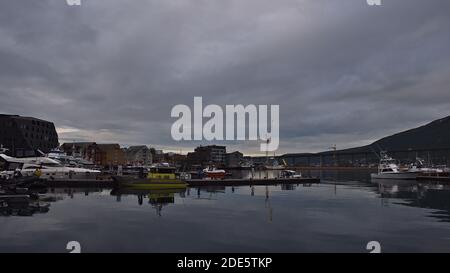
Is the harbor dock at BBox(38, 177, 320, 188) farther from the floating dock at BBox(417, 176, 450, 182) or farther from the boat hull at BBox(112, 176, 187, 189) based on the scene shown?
the floating dock at BBox(417, 176, 450, 182)

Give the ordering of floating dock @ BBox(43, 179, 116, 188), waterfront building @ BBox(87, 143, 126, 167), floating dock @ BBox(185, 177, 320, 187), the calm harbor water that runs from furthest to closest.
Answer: waterfront building @ BBox(87, 143, 126, 167), floating dock @ BBox(185, 177, 320, 187), floating dock @ BBox(43, 179, 116, 188), the calm harbor water

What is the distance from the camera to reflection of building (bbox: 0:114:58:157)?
11875 centimetres

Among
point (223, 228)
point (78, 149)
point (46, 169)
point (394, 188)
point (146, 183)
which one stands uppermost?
point (78, 149)

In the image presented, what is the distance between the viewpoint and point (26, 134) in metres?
131

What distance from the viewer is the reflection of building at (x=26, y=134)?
119 metres

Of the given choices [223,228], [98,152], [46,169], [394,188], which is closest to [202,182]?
[46,169]

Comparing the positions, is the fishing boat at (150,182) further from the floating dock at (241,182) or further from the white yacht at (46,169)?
the white yacht at (46,169)

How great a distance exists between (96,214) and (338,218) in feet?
71.2

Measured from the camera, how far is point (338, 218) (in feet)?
101

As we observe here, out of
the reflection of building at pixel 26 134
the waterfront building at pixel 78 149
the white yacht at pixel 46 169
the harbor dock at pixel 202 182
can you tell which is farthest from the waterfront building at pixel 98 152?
the harbor dock at pixel 202 182

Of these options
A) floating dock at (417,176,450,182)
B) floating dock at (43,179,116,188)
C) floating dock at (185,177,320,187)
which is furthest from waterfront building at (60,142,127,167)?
floating dock at (417,176,450,182)

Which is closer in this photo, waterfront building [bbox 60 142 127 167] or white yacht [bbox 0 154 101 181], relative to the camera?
white yacht [bbox 0 154 101 181]

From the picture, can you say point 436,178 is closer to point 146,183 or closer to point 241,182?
point 241,182
